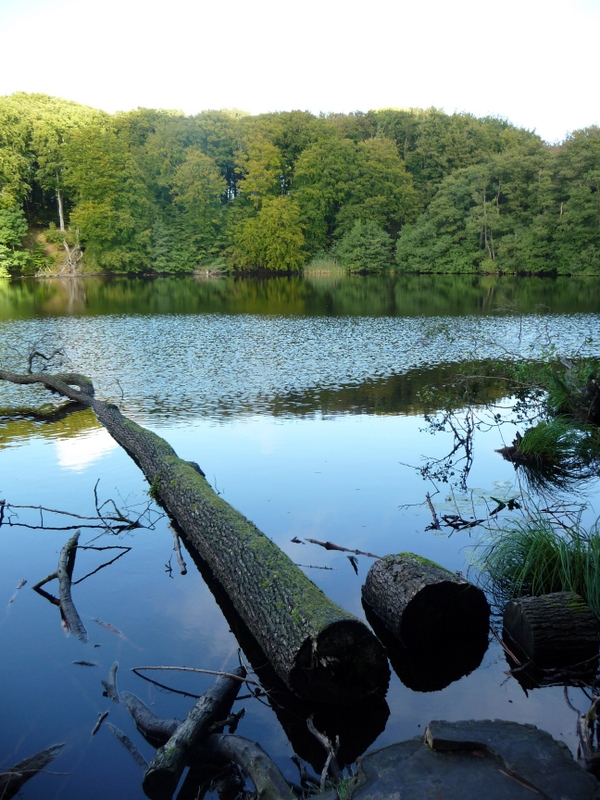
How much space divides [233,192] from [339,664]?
56.2 metres

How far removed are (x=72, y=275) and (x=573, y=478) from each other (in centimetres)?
4824

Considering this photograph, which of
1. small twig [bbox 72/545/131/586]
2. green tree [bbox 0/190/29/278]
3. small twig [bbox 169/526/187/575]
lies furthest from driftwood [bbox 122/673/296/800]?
green tree [bbox 0/190/29/278]

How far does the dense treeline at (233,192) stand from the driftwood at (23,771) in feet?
152

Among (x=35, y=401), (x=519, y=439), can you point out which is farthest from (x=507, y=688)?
(x=35, y=401)

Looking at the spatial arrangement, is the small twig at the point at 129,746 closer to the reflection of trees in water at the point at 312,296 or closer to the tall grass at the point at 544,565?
the tall grass at the point at 544,565

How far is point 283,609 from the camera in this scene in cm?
443

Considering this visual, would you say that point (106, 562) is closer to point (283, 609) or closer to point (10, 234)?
point (283, 609)

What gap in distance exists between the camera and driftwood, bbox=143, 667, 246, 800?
330cm

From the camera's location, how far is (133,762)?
3.63m

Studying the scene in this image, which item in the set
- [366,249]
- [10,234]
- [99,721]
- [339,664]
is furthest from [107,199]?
[339,664]

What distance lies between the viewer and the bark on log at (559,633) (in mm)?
4301

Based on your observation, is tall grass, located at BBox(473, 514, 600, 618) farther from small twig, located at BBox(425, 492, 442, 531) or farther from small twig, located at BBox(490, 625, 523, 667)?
small twig, located at BBox(425, 492, 442, 531)

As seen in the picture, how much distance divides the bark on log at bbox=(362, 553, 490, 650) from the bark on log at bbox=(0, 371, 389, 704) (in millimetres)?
395

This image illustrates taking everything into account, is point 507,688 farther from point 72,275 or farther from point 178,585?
point 72,275
